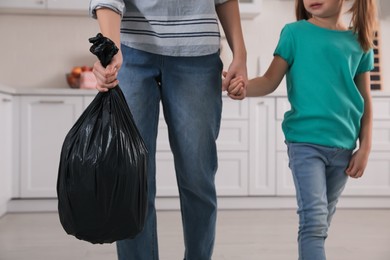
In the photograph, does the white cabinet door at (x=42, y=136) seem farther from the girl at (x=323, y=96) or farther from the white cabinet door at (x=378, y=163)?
the girl at (x=323, y=96)

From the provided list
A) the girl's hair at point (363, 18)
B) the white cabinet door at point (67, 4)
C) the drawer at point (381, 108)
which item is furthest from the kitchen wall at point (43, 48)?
the girl's hair at point (363, 18)

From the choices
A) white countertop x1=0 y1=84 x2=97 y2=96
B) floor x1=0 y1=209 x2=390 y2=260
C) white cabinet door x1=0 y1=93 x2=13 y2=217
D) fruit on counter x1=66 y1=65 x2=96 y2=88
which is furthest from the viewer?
fruit on counter x1=66 y1=65 x2=96 y2=88

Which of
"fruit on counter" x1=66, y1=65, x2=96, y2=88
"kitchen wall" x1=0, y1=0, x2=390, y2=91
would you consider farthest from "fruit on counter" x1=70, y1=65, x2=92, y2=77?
"kitchen wall" x1=0, y1=0, x2=390, y2=91

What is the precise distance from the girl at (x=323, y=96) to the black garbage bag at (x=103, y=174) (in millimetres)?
378

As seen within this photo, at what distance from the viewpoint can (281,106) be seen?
3.97 metres

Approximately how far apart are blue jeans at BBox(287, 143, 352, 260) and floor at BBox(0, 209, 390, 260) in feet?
2.92

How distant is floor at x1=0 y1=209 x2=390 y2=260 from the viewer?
2555 millimetres

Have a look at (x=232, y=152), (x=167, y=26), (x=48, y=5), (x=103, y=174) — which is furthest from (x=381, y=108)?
(x=103, y=174)

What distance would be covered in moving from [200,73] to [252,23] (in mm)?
3052

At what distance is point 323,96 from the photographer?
5.43ft

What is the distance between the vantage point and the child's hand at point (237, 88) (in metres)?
1.58

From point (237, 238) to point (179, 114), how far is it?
145 centimetres

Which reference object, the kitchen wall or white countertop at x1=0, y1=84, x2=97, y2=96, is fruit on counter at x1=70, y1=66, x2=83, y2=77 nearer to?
the kitchen wall

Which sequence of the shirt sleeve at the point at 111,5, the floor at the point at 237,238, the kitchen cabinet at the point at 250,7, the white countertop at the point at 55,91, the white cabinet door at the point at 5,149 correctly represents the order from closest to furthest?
the shirt sleeve at the point at 111,5 < the floor at the point at 237,238 < the white cabinet door at the point at 5,149 < the white countertop at the point at 55,91 < the kitchen cabinet at the point at 250,7
